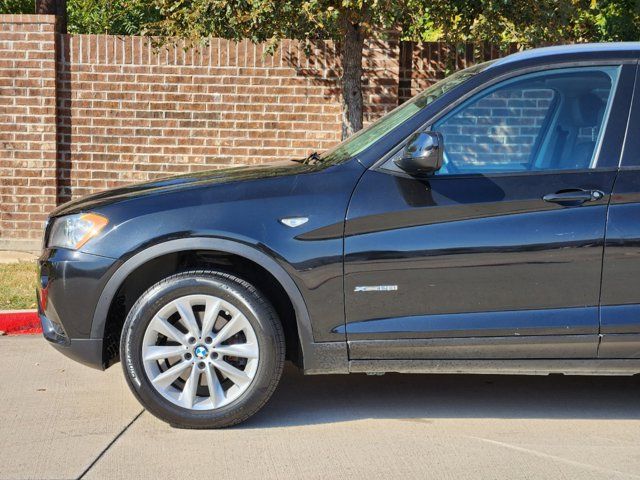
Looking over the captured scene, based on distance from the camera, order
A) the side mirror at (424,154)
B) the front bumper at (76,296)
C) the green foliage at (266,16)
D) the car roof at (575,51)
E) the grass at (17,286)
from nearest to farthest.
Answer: the side mirror at (424,154) < the front bumper at (76,296) < the car roof at (575,51) < the grass at (17,286) < the green foliage at (266,16)

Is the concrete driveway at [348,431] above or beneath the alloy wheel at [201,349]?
beneath

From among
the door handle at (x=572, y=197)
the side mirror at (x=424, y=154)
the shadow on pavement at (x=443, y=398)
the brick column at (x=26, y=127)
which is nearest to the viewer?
the side mirror at (x=424, y=154)

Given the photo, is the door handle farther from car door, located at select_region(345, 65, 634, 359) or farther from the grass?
the grass

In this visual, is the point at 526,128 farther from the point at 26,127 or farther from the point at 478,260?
the point at 26,127

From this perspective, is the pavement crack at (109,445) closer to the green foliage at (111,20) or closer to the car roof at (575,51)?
the car roof at (575,51)

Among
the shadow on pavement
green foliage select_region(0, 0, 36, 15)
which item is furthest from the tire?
green foliage select_region(0, 0, 36, 15)

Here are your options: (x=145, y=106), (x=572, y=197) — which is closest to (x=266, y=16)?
(x=145, y=106)

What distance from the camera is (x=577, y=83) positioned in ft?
17.0

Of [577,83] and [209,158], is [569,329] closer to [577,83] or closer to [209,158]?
[577,83]

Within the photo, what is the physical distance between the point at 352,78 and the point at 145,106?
7.52 feet

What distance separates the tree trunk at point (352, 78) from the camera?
9766 millimetres

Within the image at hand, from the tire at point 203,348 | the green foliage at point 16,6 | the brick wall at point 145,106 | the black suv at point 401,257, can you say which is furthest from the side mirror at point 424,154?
the green foliage at point 16,6

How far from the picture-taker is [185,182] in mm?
5395

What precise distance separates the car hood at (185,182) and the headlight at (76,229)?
0.21 ft
